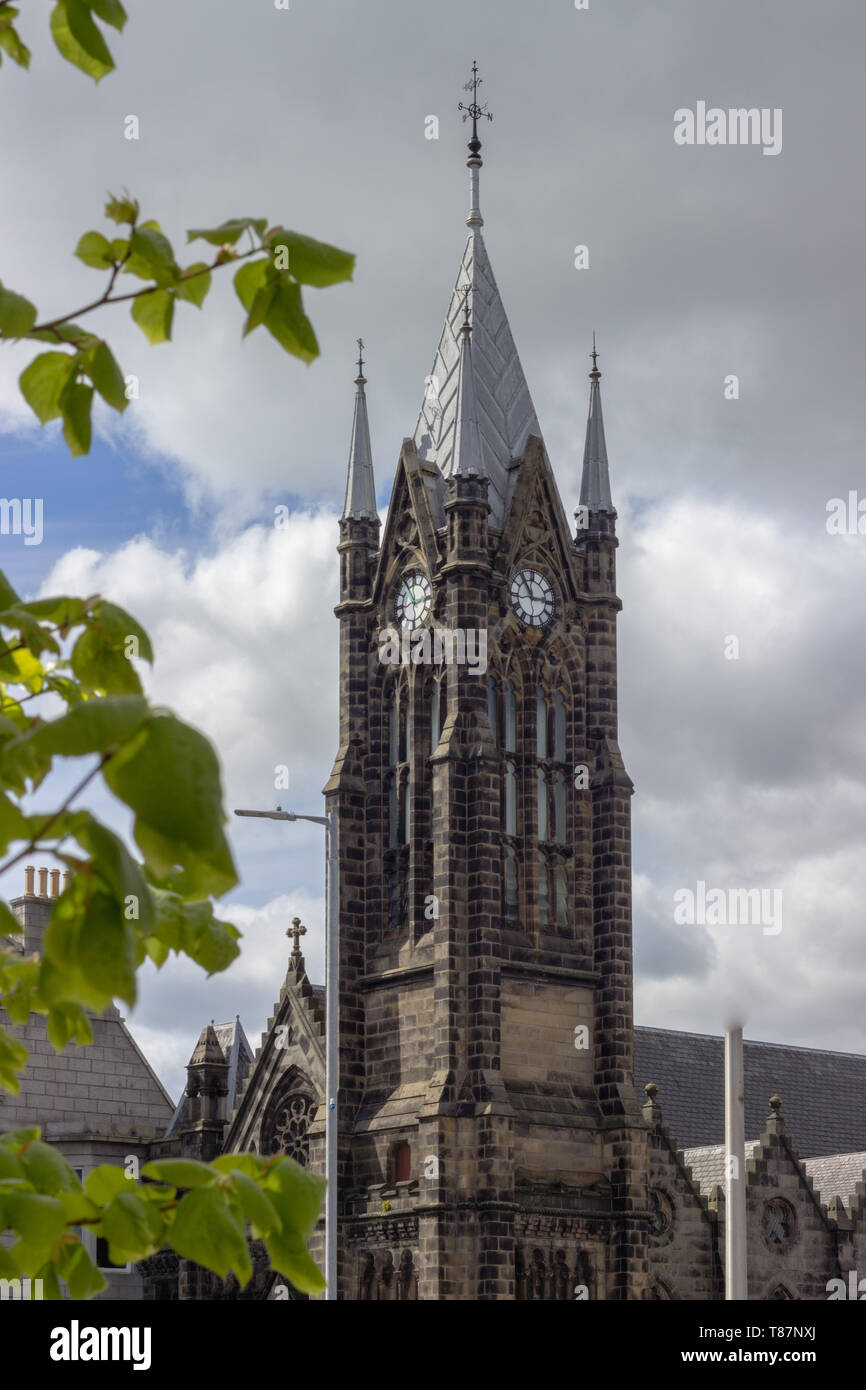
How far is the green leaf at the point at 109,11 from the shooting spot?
13.1 ft

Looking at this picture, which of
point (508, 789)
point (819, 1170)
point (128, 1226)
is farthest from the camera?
point (819, 1170)

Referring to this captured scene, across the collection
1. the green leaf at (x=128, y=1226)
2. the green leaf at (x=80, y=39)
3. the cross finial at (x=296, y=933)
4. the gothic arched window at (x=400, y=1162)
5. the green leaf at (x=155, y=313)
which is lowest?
the green leaf at (x=128, y=1226)

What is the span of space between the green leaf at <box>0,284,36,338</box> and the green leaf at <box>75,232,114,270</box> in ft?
0.84

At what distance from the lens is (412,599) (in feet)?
163

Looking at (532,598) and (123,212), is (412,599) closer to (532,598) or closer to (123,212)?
(532,598)

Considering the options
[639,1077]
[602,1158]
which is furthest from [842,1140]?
[602,1158]

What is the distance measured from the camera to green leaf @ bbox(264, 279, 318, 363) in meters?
4.16

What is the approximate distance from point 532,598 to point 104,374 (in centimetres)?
4496

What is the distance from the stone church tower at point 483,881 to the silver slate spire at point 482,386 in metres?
0.11

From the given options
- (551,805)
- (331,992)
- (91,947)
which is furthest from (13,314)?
(551,805)

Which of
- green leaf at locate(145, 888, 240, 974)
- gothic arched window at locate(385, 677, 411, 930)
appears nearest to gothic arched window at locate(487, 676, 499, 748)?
gothic arched window at locate(385, 677, 411, 930)

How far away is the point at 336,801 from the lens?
160 feet

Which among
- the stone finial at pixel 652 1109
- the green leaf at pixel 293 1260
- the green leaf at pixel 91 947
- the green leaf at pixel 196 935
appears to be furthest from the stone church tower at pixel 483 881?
the green leaf at pixel 91 947

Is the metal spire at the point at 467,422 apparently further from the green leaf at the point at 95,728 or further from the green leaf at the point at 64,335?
the green leaf at the point at 95,728
